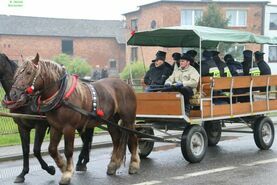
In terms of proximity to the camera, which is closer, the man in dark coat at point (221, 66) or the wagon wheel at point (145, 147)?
the wagon wheel at point (145, 147)

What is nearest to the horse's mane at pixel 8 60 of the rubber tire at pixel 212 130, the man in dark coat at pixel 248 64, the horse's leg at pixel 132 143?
the horse's leg at pixel 132 143

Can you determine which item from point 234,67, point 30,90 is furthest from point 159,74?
point 30,90

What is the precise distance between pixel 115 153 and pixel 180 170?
46.1 inches

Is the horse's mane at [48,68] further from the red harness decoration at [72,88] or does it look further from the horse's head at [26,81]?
the red harness decoration at [72,88]

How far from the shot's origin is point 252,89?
10.2m

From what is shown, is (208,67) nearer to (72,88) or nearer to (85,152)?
(85,152)

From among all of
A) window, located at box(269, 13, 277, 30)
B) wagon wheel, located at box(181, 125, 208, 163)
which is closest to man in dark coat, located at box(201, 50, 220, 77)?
wagon wheel, located at box(181, 125, 208, 163)

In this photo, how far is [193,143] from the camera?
28.6 feet

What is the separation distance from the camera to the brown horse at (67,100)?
6.30m

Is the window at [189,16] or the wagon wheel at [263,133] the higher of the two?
the window at [189,16]

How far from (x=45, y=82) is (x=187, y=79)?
3.23m

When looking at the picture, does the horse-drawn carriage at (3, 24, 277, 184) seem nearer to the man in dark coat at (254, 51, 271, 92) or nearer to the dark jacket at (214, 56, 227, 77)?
the man in dark coat at (254, 51, 271, 92)

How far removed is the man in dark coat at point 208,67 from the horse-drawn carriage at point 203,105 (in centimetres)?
36

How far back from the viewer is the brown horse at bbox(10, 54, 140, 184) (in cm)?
630
